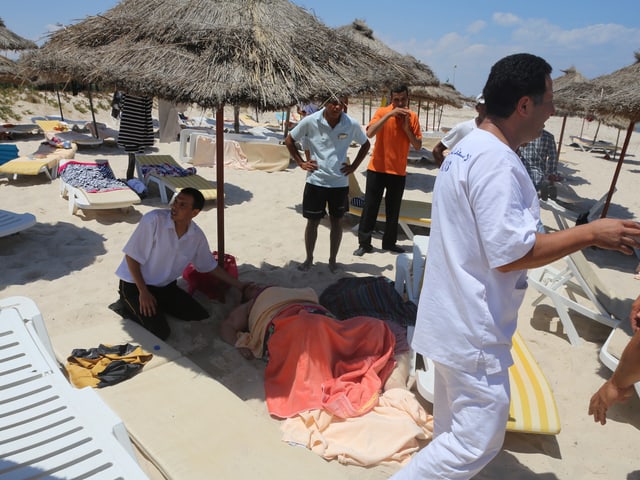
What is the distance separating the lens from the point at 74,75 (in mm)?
3002

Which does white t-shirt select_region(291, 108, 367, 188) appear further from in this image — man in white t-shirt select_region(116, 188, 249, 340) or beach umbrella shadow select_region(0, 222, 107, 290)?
beach umbrella shadow select_region(0, 222, 107, 290)

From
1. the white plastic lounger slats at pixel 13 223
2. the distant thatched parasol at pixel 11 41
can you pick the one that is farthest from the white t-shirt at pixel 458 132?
the distant thatched parasol at pixel 11 41

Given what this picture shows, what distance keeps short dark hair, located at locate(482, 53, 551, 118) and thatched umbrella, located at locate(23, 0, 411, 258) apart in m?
1.60

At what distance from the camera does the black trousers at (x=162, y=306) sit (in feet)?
10.3

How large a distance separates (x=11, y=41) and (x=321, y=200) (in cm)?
1019

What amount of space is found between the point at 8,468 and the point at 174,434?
0.68 metres

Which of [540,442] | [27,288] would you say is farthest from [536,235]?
[27,288]

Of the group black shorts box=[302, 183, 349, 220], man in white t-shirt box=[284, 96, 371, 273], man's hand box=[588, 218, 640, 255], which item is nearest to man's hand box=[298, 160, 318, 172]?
man in white t-shirt box=[284, 96, 371, 273]

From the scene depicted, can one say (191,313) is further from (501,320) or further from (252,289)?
(501,320)

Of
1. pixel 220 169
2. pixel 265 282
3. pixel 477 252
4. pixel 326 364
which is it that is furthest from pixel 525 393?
pixel 220 169

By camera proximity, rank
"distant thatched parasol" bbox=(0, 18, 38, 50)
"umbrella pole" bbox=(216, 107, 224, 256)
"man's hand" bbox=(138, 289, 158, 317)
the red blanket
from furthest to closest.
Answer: "distant thatched parasol" bbox=(0, 18, 38, 50)
"umbrella pole" bbox=(216, 107, 224, 256)
"man's hand" bbox=(138, 289, 158, 317)
the red blanket

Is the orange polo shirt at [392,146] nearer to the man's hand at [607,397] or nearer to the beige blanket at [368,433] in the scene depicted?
the beige blanket at [368,433]

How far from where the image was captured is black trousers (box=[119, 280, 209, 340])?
10.3 ft

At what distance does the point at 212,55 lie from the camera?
2859 mm
